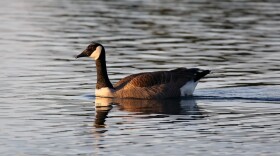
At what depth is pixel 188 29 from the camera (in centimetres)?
3459

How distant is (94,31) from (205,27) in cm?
424

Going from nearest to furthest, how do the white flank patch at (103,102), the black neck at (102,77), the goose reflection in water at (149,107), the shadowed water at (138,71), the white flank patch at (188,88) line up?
1. the shadowed water at (138,71)
2. the goose reflection in water at (149,107)
3. the white flank patch at (103,102)
4. the white flank patch at (188,88)
5. the black neck at (102,77)

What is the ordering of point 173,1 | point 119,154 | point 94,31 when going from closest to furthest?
point 119,154 → point 94,31 → point 173,1

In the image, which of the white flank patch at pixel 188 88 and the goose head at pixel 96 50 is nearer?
the white flank patch at pixel 188 88

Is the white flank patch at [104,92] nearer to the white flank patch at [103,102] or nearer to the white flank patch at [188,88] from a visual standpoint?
the white flank patch at [103,102]

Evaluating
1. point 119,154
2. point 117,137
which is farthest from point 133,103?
point 119,154

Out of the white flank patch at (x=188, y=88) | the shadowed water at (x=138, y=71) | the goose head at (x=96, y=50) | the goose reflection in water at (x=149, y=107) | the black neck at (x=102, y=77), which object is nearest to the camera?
the shadowed water at (x=138, y=71)

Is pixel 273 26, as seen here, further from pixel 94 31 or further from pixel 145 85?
pixel 145 85

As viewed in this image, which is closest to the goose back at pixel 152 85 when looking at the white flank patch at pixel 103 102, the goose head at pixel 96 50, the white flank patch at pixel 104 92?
the white flank patch at pixel 104 92

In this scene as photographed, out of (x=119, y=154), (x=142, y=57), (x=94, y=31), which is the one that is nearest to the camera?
(x=119, y=154)

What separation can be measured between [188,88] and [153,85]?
771 mm

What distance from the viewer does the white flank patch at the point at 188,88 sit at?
71.4 ft

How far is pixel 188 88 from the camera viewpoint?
21781 mm

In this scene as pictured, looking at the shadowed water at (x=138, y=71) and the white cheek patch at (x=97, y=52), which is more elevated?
the white cheek patch at (x=97, y=52)
